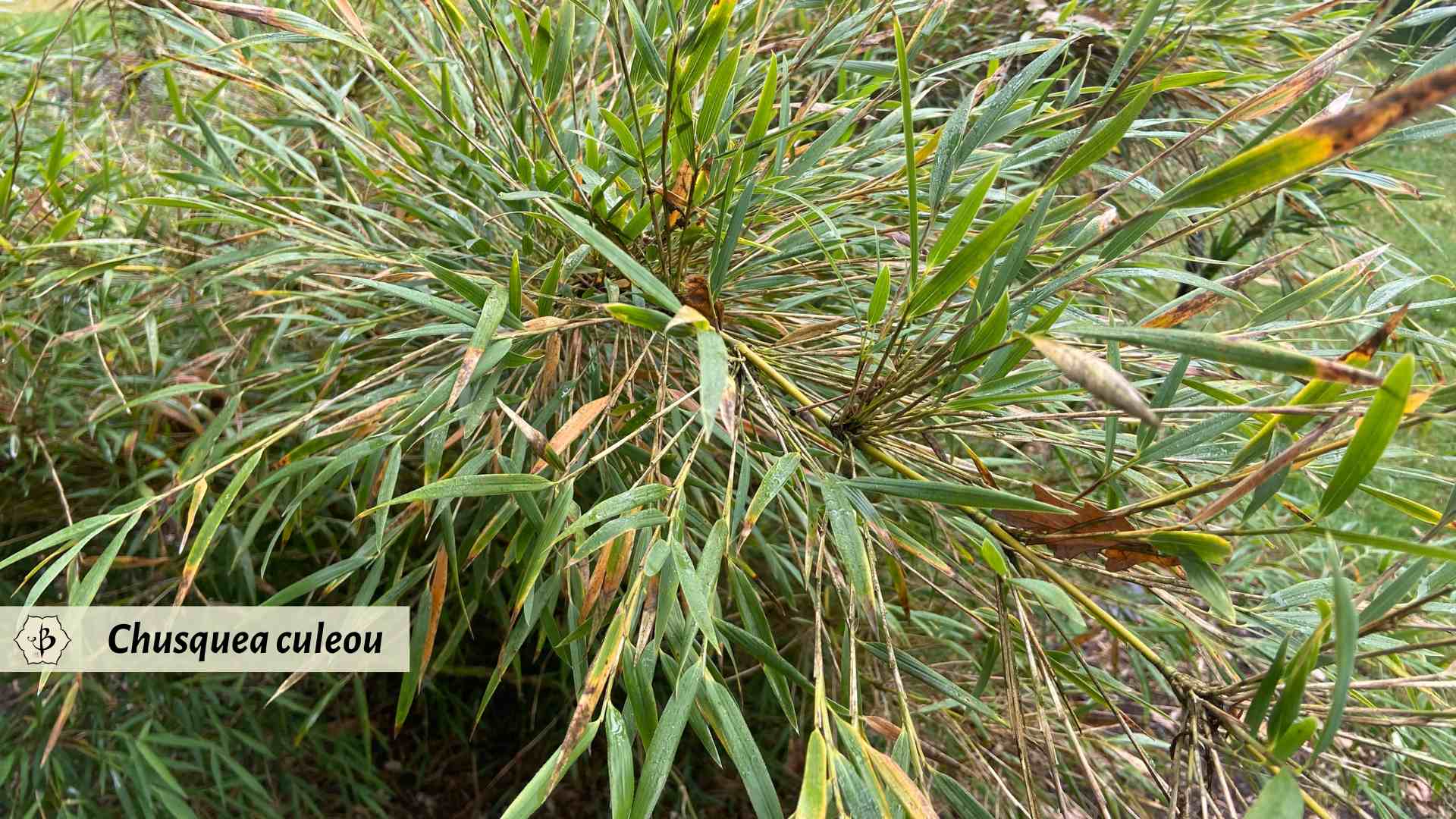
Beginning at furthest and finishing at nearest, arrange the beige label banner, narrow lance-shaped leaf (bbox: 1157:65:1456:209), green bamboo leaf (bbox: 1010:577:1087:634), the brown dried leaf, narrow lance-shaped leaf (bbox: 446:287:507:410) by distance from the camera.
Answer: the beige label banner
the brown dried leaf
narrow lance-shaped leaf (bbox: 446:287:507:410)
green bamboo leaf (bbox: 1010:577:1087:634)
narrow lance-shaped leaf (bbox: 1157:65:1456:209)

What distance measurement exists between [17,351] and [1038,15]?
1098 mm

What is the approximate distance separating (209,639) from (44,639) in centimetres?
13

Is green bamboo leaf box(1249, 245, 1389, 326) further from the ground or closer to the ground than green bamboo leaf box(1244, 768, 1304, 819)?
further from the ground

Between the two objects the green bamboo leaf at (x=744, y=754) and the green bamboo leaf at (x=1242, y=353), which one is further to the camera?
the green bamboo leaf at (x=744, y=754)

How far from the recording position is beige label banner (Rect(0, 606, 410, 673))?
2.63 feet

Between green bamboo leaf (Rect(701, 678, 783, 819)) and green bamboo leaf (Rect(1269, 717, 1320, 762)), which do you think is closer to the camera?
green bamboo leaf (Rect(1269, 717, 1320, 762))

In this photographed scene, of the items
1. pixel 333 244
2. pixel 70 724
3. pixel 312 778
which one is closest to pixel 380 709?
pixel 312 778

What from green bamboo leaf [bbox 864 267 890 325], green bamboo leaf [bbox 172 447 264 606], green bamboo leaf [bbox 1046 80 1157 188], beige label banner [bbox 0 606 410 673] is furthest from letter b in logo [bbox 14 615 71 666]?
green bamboo leaf [bbox 1046 80 1157 188]

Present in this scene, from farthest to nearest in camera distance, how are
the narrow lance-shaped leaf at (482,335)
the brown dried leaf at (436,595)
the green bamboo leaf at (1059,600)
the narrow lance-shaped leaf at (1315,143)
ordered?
the brown dried leaf at (436,595)
the narrow lance-shaped leaf at (482,335)
the green bamboo leaf at (1059,600)
the narrow lance-shaped leaf at (1315,143)

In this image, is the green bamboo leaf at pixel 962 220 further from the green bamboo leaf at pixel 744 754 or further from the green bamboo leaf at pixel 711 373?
the green bamboo leaf at pixel 744 754

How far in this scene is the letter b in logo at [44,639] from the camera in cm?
81

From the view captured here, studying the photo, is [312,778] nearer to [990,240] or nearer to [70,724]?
[70,724]

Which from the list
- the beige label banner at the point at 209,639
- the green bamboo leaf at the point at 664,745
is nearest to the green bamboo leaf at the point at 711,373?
the green bamboo leaf at the point at 664,745

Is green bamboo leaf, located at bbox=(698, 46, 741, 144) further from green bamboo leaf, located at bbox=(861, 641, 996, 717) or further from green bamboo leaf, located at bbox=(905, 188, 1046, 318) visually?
green bamboo leaf, located at bbox=(861, 641, 996, 717)
